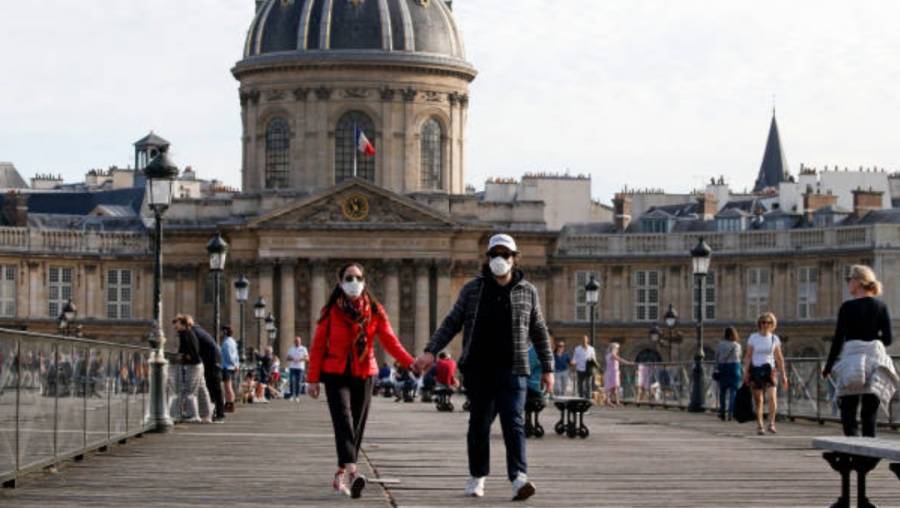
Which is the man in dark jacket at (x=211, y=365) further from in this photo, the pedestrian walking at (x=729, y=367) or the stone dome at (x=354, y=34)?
the stone dome at (x=354, y=34)

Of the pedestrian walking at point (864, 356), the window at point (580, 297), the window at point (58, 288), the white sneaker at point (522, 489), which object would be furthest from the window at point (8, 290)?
the white sneaker at point (522, 489)

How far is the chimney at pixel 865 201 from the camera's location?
340ft

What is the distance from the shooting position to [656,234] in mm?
105625

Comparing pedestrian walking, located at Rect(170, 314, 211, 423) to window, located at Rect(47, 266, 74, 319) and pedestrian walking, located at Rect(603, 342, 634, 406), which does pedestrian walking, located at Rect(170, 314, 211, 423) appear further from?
window, located at Rect(47, 266, 74, 319)

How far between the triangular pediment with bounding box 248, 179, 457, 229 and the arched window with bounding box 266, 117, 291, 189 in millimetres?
6514

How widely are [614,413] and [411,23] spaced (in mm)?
61437

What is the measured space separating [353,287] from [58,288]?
8346cm

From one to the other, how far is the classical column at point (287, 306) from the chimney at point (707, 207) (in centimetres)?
2154

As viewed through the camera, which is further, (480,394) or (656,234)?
(656,234)

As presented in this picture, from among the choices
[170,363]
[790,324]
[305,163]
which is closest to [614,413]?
[170,363]

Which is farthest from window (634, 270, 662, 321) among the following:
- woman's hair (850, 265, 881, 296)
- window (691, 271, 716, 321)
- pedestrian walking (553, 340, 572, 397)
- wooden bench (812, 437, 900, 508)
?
wooden bench (812, 437, 900, 508)

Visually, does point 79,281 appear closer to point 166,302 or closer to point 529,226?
point 166,302

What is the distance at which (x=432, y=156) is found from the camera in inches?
4264

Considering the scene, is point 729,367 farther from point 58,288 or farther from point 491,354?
point 58,288
